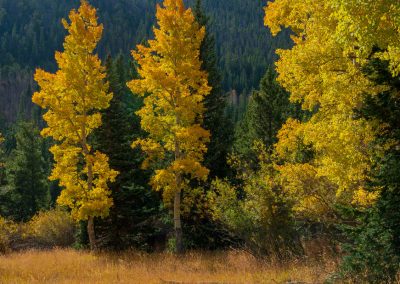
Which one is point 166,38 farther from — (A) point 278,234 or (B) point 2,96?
(B) point 2,96

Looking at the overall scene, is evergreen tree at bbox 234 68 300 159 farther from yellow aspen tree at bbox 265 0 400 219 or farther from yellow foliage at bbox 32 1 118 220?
yellow aspen tree at bbox 265 0 400 219

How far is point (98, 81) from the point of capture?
18.6m

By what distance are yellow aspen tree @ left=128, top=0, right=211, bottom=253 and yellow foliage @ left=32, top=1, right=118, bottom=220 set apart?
6.91 feet

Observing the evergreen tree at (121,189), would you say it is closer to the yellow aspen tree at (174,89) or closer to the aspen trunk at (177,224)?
the aspen trunk at (177,224)

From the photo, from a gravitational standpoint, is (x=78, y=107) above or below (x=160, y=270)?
above

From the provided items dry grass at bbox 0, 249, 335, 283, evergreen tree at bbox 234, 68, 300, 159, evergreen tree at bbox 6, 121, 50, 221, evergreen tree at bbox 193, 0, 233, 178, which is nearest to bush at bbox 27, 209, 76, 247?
dry grass at bbox 0, 249, 335, 283

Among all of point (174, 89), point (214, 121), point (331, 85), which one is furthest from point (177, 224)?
point (331, 85)

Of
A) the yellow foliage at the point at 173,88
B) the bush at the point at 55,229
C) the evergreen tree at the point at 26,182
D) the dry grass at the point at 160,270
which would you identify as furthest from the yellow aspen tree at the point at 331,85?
the evergreen tree at the point at 26,182

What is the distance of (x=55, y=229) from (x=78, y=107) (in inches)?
405

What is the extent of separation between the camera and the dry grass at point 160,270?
10.9 meters

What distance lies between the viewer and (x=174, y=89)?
17.7 meters

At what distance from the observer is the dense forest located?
8.00 metres

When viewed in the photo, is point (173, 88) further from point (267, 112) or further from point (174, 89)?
point (267, 112)

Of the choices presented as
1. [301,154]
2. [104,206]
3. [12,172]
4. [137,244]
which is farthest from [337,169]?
[12,172]
